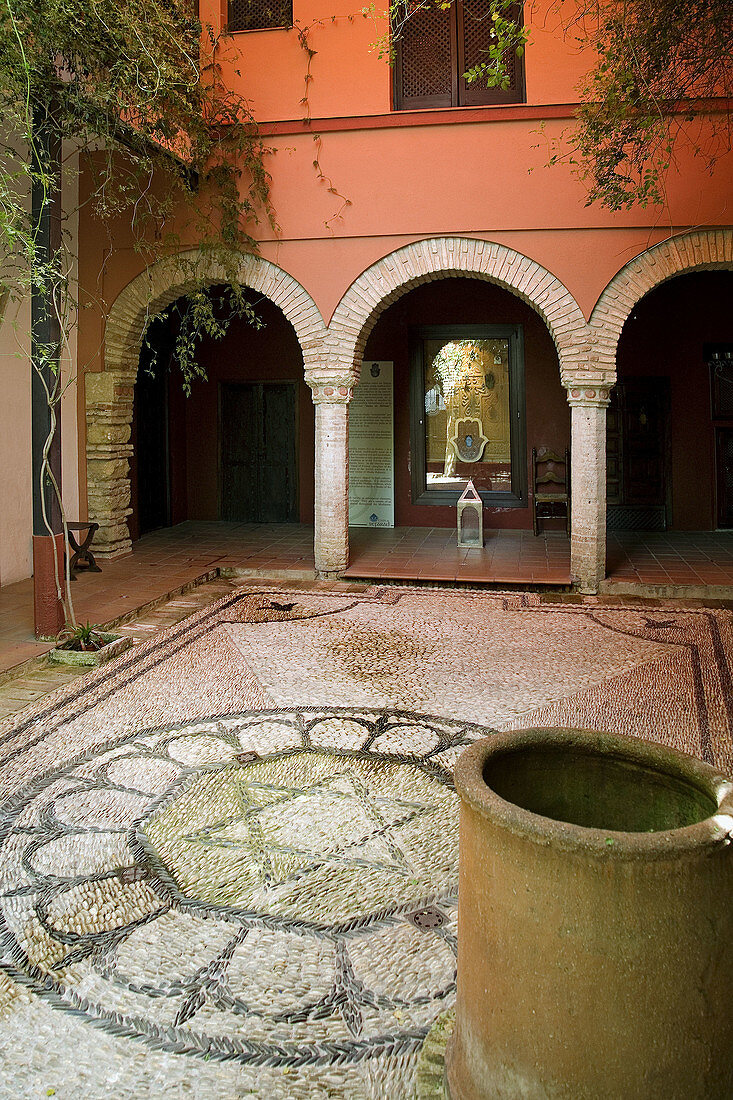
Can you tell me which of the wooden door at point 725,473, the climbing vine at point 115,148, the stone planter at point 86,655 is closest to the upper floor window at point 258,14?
the climbing vine at point 115,148

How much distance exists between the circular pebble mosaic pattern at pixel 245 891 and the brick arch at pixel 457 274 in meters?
4.33

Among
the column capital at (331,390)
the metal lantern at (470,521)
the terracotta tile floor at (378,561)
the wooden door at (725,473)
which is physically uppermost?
the column capital at (331,390)

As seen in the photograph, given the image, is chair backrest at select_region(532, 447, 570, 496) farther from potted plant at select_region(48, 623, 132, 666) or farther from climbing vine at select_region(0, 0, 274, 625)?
potted plant at select_region(48, 623, 132, 666)

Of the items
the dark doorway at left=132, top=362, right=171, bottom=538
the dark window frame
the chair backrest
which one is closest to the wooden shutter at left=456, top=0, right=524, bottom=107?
the dark window frame

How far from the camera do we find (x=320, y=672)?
5234mm

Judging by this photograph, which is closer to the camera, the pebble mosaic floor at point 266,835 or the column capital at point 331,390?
the pebble mosaic floor at point 266,835

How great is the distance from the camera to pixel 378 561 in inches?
322

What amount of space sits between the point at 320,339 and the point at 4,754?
4851 millimetres

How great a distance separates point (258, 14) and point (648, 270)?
13.8 ft

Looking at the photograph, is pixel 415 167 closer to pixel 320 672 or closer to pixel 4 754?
pixel 320 672

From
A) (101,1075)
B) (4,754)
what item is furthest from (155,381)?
(101,1075)

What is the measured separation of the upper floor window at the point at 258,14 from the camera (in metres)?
7.65

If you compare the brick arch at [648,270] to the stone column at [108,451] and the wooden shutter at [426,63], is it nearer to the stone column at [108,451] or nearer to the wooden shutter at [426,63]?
the wooden shutter at [426,63]

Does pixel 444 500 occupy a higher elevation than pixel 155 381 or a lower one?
lower
